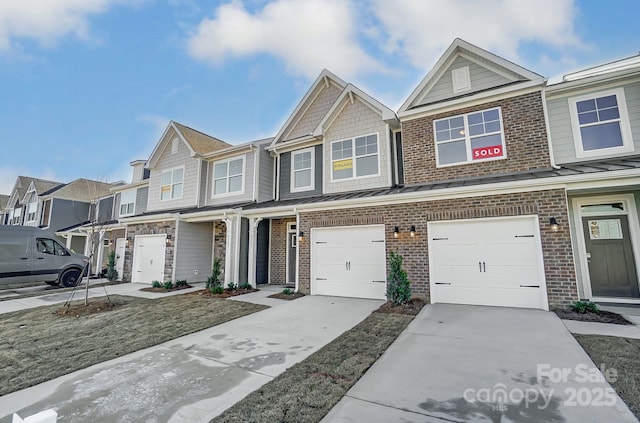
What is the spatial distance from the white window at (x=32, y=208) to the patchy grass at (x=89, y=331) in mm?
24129

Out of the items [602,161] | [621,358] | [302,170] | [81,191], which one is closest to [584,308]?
[621,358]

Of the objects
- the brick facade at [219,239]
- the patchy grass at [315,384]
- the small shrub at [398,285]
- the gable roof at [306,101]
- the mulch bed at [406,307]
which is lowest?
the patchy grass at [315,384]

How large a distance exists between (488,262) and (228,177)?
11.1m

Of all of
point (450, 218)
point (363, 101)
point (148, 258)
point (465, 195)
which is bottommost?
point (148, 258)

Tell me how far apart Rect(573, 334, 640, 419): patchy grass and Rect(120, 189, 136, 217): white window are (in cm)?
2097

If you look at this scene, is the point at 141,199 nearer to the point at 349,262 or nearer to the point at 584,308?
the point at 349,262

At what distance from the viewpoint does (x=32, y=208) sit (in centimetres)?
2588

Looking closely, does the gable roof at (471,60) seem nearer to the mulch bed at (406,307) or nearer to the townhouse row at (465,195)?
the townhouse row at (465,195)

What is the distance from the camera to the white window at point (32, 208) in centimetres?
2526

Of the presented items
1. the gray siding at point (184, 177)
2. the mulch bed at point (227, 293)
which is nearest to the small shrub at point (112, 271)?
the gray siding at point (184, 177)

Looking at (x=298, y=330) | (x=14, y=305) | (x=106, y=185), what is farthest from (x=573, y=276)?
(x=106, y=185)

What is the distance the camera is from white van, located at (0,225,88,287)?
11.3 meters

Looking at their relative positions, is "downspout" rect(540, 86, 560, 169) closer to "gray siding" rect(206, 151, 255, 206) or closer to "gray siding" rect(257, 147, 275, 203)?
"gray siding" rect(257, 147, 275, 203)

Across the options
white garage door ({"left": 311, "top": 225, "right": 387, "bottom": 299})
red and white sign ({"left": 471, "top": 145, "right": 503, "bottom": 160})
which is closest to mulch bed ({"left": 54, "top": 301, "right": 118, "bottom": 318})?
white garage door ({"left": 311, "top": 225, "right": 387, "bottom": 299})
